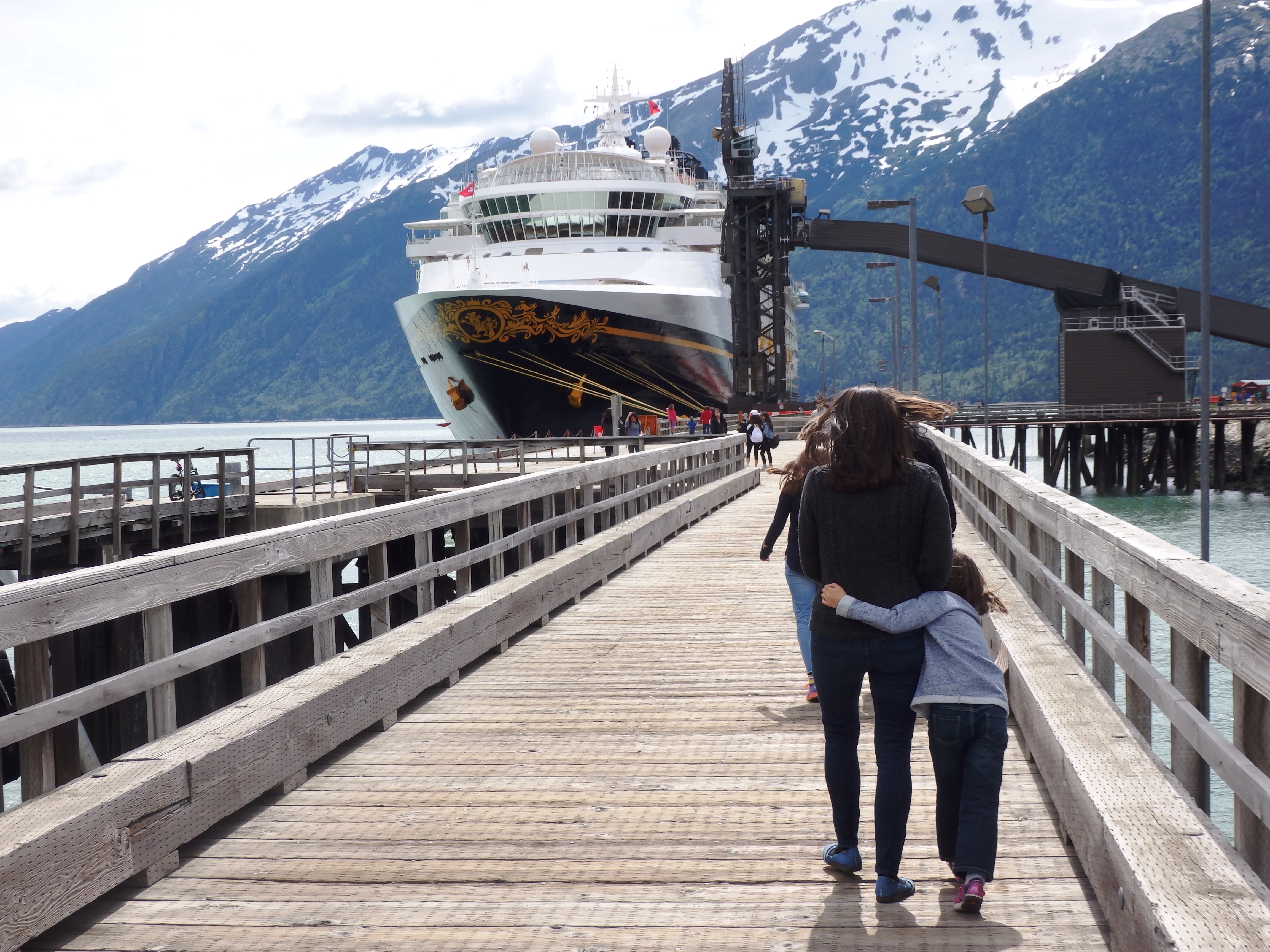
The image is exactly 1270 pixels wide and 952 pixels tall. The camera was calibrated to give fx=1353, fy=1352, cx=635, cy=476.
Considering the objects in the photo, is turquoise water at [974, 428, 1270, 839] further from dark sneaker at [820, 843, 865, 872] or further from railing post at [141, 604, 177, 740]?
railing post at [141, 604, 177, 740]

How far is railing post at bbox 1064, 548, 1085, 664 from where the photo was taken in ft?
19.6

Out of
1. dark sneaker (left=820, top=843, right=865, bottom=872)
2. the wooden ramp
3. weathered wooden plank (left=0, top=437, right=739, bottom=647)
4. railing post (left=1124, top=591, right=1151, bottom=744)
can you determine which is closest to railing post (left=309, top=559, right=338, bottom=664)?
weathered wooden plank (left=0, top=437, right=739, bottom=647)

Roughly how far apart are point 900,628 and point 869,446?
568 mm

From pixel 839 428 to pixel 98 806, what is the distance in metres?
2.64

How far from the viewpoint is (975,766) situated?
418 cm

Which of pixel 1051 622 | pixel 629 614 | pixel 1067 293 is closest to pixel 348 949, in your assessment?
pixel 1051 622

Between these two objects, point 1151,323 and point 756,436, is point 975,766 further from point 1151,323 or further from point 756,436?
point 1151,323

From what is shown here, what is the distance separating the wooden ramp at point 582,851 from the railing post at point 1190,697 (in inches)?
19.7

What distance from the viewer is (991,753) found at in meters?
4.17

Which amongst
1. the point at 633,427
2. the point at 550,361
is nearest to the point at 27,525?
the point at 633,427

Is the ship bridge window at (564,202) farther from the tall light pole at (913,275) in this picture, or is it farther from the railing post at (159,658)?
the railing post at (159,658)

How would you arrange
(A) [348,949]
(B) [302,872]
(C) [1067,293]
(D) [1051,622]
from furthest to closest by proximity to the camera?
(C) [1067,293] < (D) [1051,622] < (B) [302,872] < (A) [348,949]

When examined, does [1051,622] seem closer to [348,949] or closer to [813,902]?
[813,902]

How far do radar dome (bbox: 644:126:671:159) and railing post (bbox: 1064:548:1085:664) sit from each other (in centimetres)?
6652
